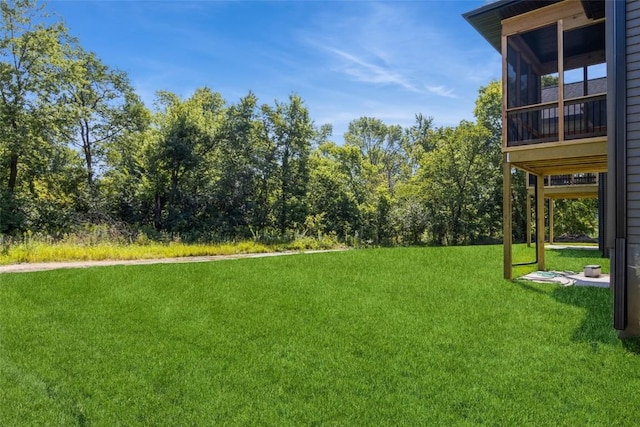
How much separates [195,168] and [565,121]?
1491 centimetres

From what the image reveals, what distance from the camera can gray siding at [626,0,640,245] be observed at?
4387mm

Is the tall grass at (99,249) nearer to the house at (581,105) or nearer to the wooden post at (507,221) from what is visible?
the wooden post at (507,221)

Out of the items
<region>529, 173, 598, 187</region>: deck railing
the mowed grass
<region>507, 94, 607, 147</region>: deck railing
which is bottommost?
the mowed grass

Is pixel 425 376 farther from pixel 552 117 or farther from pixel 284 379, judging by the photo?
pixel 552 117

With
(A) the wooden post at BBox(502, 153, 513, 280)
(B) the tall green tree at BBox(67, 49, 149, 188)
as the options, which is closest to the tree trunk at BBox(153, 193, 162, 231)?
(B) the tall green tree at BBox(67, 49, 149, 188)

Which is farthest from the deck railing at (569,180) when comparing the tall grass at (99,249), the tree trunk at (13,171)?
the tree trunk at (13,171)

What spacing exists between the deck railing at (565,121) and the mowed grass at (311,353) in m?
2.49

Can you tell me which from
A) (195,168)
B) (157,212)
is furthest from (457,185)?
(157,212)

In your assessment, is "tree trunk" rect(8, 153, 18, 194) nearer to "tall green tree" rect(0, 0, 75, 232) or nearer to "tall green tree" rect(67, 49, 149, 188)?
"tall green tree" rect(0, 0, 75, 232)

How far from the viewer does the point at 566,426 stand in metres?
2.73

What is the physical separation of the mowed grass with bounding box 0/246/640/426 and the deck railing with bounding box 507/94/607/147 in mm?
2490

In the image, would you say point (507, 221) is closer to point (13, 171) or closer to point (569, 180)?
point (569, 180)

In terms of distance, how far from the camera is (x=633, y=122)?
440cm

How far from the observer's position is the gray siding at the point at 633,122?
173 inches
